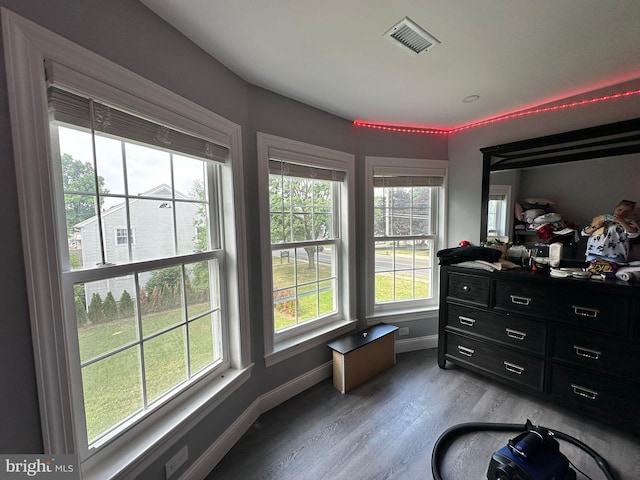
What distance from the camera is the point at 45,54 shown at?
0.84m

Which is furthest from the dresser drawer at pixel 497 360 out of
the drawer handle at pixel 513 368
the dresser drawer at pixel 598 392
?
the dresser drawer at pixel 598 392

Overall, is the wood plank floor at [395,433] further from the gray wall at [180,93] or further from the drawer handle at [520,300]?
the drawer handle at [520,300]

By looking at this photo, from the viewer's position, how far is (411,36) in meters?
1.38

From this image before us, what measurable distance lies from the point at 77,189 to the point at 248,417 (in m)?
1.72

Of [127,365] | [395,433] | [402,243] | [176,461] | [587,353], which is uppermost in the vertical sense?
[402,243]

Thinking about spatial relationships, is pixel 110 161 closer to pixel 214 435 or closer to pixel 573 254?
pixel 214 435

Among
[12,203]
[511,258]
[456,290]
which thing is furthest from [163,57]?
[511,258]

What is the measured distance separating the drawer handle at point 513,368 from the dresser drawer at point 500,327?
0.16 m

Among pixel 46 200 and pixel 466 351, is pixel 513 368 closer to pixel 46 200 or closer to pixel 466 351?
pixel 466 351

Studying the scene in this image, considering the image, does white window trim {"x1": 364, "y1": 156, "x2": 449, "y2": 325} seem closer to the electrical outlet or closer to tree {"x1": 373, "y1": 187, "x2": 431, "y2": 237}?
tree {"x1": 373, "y1": 187, "x2": 431, "y2": 237}

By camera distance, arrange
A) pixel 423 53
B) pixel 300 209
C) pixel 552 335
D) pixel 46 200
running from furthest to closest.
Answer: pixel 300 209, pixel 552 335, pixel 423 53, pixel 46 200

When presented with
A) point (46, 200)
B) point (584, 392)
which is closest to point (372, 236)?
point (584, 392)

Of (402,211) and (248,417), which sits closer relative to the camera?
(248,417)

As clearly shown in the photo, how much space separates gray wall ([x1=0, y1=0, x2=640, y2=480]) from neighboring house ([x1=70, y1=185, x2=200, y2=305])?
27 centimetres
